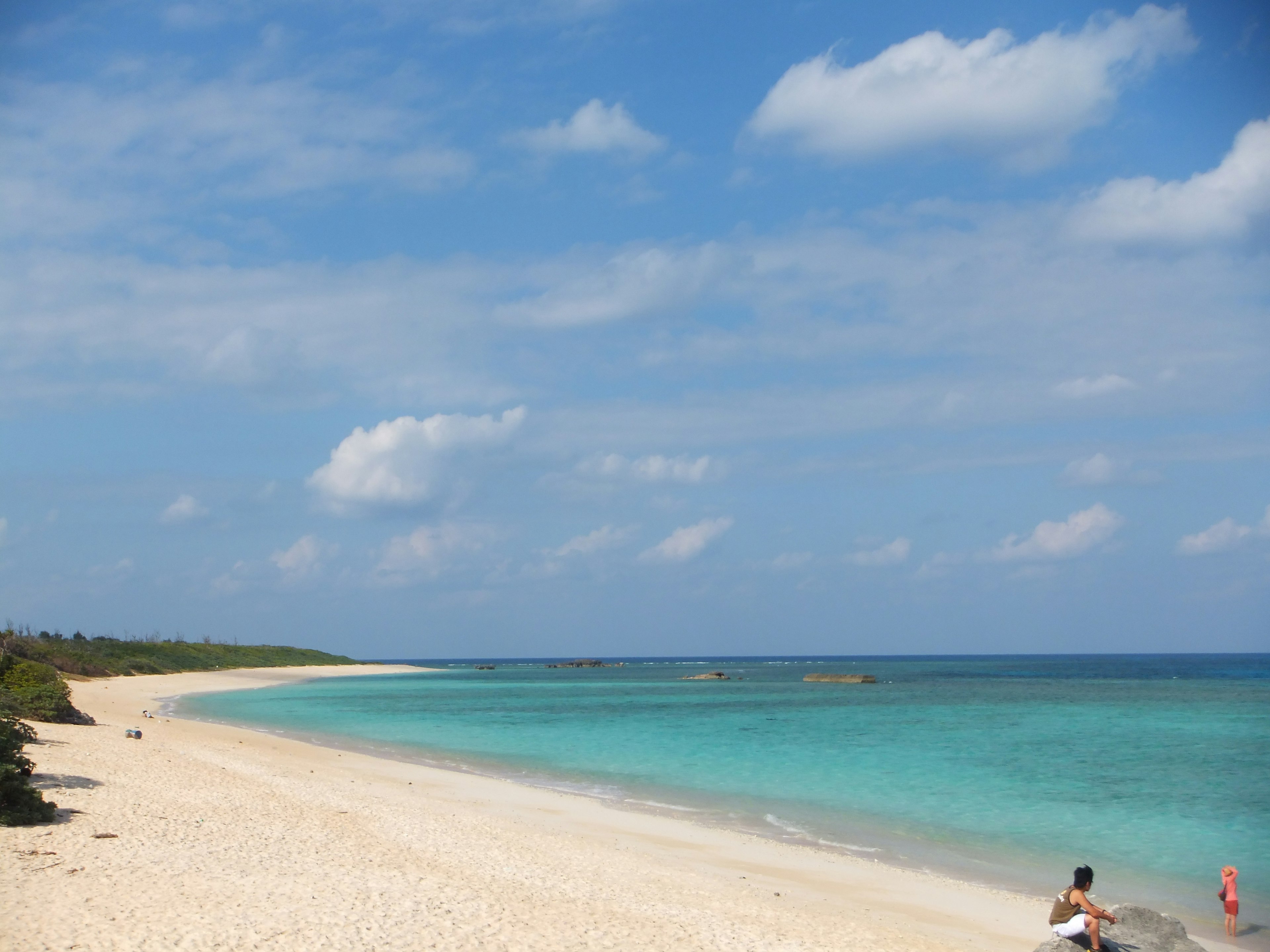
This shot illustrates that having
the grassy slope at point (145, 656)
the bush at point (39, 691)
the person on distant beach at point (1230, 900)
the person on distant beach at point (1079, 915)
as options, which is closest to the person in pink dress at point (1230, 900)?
the person on distant beach at point (1230, 900)

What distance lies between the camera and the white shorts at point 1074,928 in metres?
10.6

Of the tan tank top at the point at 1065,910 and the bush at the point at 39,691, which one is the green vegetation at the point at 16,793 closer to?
the bush at the point at 39,691

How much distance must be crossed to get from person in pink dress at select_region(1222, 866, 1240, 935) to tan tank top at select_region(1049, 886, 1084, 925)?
12.3ft

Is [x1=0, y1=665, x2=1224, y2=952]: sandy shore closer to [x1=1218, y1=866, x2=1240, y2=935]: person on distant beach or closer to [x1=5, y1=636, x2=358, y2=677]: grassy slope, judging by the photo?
[x1=1218, y1=866, x2=1240, y2=935]: person on distant beach

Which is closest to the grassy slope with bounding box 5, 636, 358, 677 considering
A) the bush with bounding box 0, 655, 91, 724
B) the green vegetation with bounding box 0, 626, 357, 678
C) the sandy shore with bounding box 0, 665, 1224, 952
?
the green vegetation with bounding box 0, 626, 357, 678

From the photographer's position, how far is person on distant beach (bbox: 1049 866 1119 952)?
10.5m

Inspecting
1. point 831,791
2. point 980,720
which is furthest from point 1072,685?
point 831,791

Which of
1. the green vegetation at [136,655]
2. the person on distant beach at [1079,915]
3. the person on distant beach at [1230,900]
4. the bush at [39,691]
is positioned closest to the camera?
the person on distant beach at [1079,915]

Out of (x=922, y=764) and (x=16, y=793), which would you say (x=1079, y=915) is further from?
(x=922, y=764)

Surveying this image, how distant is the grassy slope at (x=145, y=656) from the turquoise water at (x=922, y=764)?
1231cm

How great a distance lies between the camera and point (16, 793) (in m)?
13.9

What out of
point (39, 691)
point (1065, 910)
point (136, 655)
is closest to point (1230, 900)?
point (1065, 910)

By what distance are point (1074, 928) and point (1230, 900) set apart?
14.7 feet

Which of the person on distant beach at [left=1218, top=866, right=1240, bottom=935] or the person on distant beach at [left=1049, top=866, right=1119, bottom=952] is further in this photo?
the person on distant beach at [left=1218, top=866, right=1240, bottom=935]
